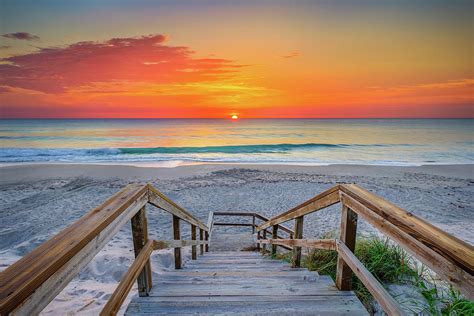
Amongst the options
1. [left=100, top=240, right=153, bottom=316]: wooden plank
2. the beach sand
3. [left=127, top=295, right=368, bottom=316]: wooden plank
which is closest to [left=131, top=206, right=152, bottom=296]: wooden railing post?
[left=100, top=240, right=153, bottom=316]: wooden plank

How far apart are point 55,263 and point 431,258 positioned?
1.55 m

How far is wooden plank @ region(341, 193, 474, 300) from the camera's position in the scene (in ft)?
2.99

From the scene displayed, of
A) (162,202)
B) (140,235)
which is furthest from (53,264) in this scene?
(162,202)

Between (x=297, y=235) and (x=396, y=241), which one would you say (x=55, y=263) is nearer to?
(x=396, y=241)

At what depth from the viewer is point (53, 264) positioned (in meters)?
0.87

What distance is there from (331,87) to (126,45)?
1795 inches

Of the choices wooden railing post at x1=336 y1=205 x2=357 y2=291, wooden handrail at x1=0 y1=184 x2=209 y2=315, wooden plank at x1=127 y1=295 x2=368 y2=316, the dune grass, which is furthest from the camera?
the dune grass

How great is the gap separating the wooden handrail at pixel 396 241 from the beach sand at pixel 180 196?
3127mm

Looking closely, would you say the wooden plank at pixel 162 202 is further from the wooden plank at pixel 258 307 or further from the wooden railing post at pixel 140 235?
the wooden plank at pixel 258 307

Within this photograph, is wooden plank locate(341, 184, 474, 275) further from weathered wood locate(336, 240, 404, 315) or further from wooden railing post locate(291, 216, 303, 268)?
wooden railing post locate(291, 216, 303, 268)

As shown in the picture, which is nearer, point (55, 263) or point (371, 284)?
point (55, 263)

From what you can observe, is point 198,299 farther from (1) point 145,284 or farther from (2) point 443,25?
(2) point 443,25

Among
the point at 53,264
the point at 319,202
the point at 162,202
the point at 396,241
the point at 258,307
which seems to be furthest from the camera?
the point at 319,202

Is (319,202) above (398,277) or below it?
above
